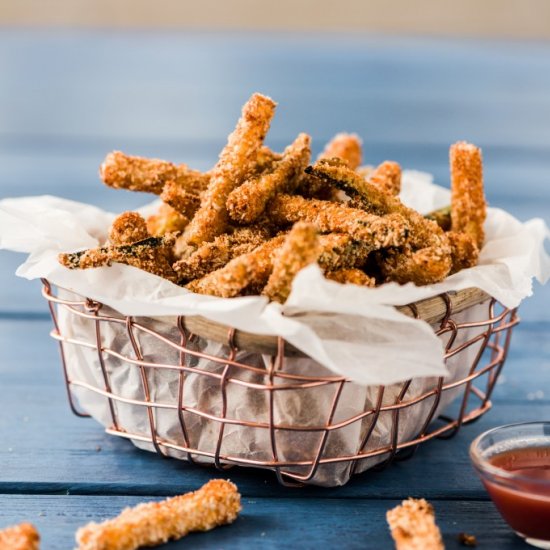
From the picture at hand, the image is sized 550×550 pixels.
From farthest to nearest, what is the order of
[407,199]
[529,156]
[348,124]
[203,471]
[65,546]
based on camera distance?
[348,124] → [529,156] → [407,199] → [203,471] → [65,546]

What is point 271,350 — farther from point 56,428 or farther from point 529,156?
point 529,156

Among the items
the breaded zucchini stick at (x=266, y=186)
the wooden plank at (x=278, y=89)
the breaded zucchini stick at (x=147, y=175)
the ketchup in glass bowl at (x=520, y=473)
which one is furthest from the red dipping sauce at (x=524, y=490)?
the wooden plank at (x=278, y=89)

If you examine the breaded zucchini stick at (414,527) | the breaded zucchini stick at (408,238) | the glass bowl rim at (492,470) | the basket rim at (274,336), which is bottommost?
the breaded zucchini stick at (414,527)

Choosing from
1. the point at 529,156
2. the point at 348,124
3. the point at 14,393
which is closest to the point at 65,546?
the point at 14,393

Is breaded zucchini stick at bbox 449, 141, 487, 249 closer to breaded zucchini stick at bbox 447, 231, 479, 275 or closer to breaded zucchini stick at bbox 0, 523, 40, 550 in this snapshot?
breaded zucchini stick at bbox 447, 231, 479, 275

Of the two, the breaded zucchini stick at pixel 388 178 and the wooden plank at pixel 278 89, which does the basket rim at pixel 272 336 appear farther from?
the wooden plank at pixel 278 89

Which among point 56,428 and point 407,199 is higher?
point 407,199

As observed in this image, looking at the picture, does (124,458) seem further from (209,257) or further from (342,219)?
(342,219)
